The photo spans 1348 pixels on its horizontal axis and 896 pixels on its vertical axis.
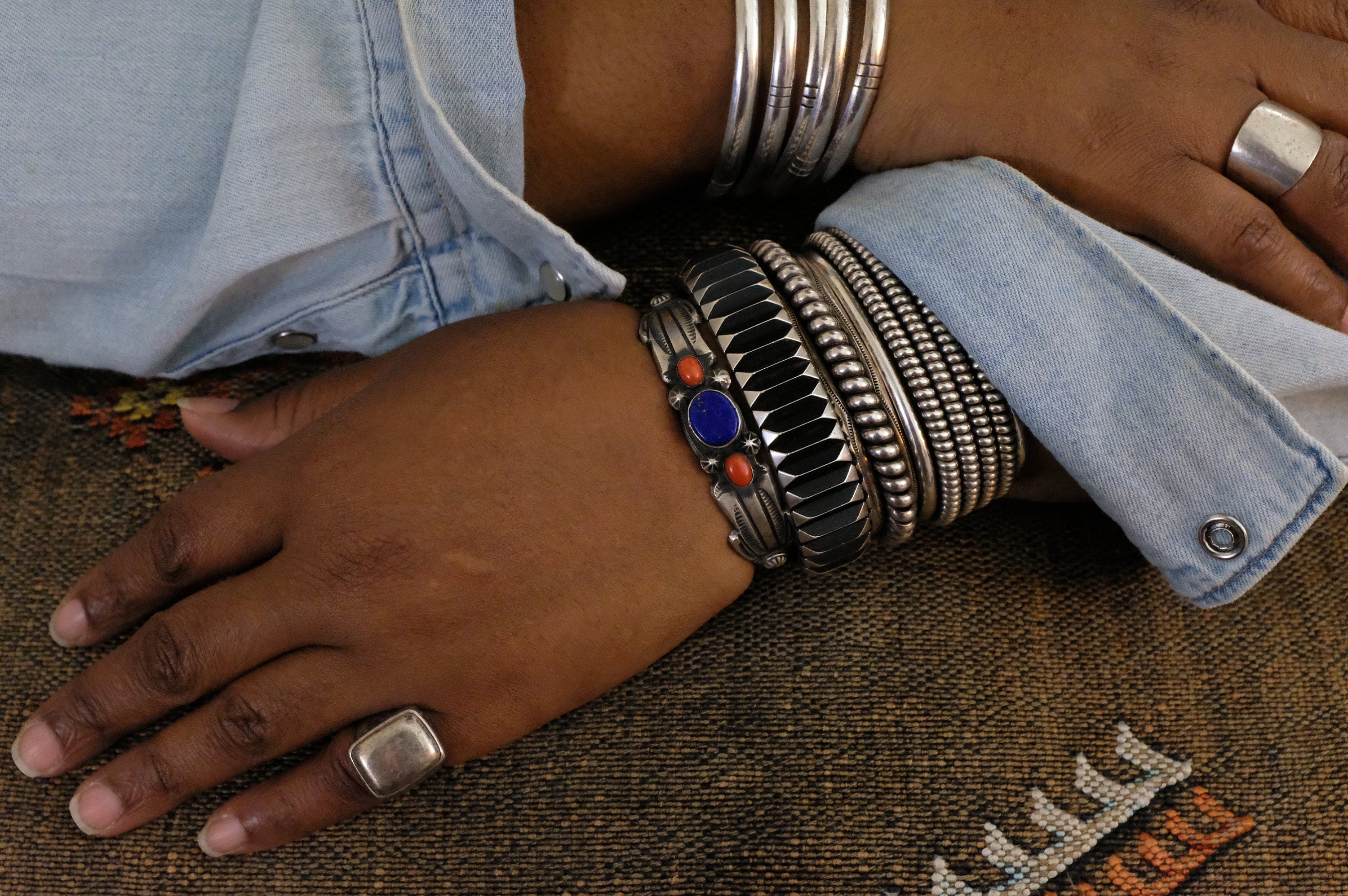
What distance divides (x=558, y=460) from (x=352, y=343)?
0.24 metres

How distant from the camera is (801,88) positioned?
26.2 inches

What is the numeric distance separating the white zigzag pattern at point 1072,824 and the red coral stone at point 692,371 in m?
0.37

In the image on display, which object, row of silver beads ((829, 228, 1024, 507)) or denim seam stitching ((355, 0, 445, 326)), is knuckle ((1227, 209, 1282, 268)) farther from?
denim seam stitching ((355, 0, 445, 326))

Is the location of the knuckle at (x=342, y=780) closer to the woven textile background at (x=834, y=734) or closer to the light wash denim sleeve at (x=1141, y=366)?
the woven textile background at (x=834, y=734)

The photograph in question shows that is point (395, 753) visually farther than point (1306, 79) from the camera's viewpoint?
No

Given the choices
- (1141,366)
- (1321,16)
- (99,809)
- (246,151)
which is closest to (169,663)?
(99,809)

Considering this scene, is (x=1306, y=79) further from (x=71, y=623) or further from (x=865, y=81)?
(x=71, y=623)

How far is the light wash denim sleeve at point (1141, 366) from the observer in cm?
60

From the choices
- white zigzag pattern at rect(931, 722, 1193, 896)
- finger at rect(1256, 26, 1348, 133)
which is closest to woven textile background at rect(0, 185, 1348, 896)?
white zigzag pattern at rect(931, 722, 1193, 896)

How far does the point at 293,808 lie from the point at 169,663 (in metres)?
0.13

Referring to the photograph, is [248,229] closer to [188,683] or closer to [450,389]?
[450,389]

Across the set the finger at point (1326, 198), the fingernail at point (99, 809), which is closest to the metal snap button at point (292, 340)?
the fingernail at point (99, 809)

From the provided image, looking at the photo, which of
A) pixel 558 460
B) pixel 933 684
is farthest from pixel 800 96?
pixel 933 684

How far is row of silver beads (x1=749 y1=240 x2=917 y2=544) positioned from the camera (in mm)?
606
